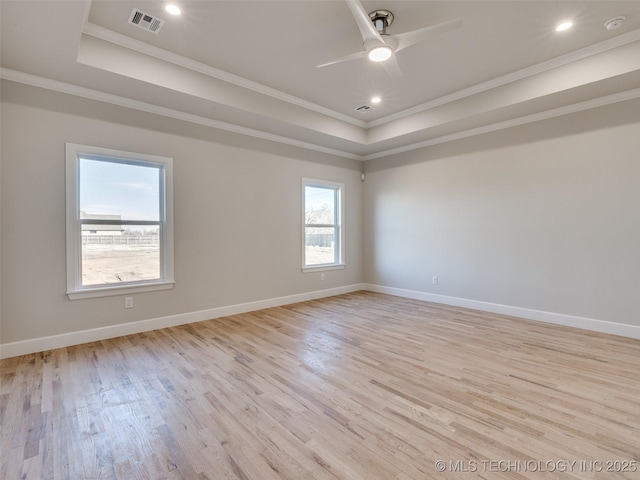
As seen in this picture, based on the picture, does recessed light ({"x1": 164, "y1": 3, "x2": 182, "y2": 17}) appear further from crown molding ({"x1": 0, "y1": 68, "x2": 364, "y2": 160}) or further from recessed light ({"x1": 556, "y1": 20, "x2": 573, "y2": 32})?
recessed light ({"x1": 556, "y1": 20, "x2": 573, "y2": 32})

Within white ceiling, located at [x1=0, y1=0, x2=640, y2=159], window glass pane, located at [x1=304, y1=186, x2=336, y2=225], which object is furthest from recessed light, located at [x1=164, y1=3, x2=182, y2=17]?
window glass pane, located at [x1=304, y1=186, x2=336, y2=225]

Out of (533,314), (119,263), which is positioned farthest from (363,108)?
(119,263)

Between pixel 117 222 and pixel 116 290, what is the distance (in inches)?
31.8

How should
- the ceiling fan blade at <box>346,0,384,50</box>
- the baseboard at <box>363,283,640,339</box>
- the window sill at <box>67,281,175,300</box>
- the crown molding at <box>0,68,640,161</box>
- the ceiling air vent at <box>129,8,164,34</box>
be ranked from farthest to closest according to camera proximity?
the baseboard at <box>363,283,640,339</box> < the window sill at <box>67,281,175,300</box> < the crown molding at <box>0,68,640,161</box> < the ceiling air vent at <box>129,8,164,34</box> < the ceiling fan blade at <box>346,0,384,50</box>

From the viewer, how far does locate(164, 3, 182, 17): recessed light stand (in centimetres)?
257

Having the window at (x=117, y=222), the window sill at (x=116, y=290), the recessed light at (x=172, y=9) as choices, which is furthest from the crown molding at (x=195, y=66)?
the window sill at (x=116, y=290)

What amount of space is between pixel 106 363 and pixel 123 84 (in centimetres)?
284

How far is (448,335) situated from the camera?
11.9 ft

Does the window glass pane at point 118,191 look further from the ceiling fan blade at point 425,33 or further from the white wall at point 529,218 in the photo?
the white wall at point 529,218

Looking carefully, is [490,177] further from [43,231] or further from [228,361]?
[43,231]

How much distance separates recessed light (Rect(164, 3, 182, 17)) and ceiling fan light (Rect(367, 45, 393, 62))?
167 cm

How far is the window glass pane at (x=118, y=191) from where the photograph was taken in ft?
11.4

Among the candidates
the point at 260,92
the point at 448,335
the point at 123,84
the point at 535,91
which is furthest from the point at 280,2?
the point at 448,335

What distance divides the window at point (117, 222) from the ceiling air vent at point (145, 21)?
1.41m
